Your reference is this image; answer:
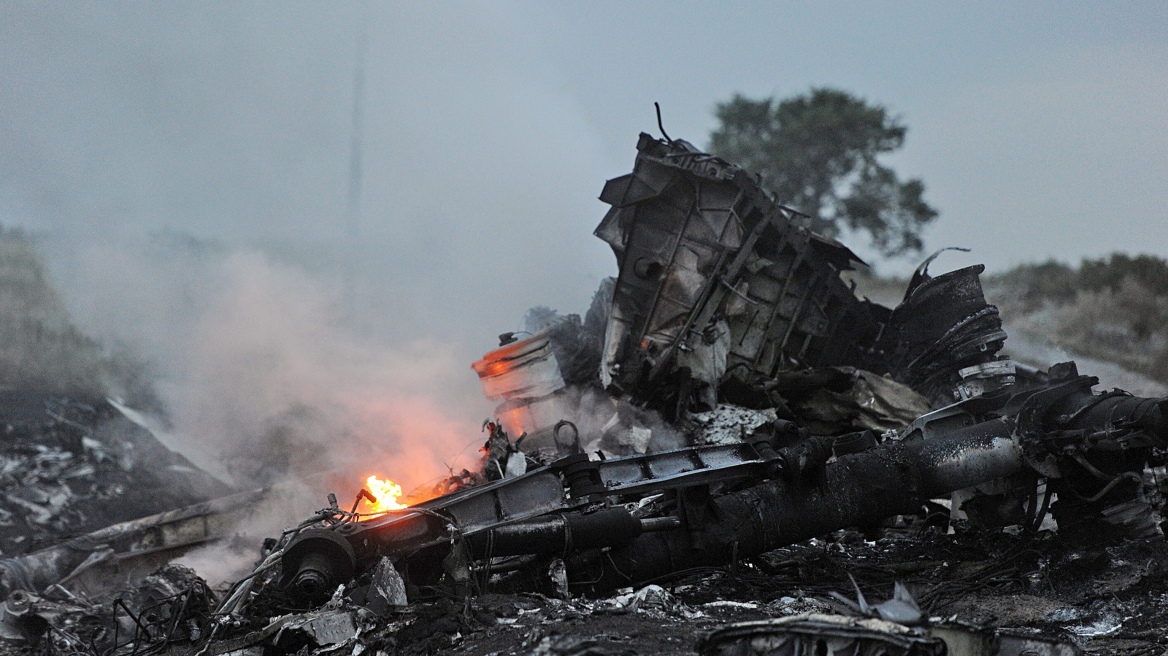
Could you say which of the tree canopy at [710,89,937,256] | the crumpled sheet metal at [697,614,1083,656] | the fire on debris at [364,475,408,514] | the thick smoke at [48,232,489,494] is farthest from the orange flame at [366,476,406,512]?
the tree canopy at [710,89,937,256]

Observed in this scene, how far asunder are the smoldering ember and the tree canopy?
954 inches

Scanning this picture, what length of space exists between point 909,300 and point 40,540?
32.7 feet

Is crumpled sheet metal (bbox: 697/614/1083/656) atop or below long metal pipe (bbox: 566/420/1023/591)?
below

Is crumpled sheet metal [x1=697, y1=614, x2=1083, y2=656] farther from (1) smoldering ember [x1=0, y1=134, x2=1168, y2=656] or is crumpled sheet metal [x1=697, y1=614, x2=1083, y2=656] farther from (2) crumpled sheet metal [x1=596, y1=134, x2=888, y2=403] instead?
(2) crumpled sheet metal [x1=596, y1=134, x2=888, y2=403]

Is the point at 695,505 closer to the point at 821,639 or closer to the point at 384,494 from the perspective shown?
the point at 384,494

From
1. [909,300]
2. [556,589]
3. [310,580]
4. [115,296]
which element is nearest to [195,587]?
[310,580]

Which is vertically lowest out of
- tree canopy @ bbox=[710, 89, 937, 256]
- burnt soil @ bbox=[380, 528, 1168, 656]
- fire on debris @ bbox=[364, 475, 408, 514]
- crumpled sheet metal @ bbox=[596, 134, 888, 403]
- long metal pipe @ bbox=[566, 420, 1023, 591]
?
burnt soil @ bbox=[380, 528, 1168, 656]

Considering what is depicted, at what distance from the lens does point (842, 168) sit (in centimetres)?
3622

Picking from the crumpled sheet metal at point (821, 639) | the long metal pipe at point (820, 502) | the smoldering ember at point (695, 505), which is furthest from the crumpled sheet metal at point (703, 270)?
the crumpled sheet metal at point (821, 639)

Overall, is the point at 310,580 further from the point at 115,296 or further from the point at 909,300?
the point at 115,296

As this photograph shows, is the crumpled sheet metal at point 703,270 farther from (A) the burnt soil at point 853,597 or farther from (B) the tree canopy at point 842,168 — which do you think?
(B) the tree canopy at point 842,168

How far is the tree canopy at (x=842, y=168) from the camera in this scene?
1398 inches

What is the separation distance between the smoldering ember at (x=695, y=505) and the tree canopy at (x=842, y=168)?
79.5ft

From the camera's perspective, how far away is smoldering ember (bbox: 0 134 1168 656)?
218 inches
